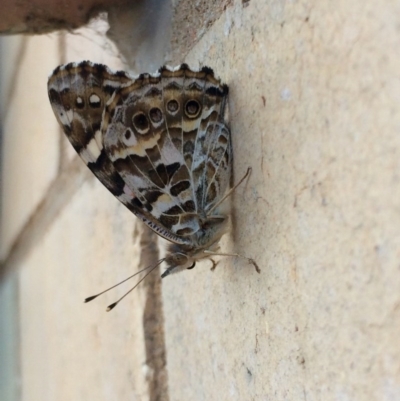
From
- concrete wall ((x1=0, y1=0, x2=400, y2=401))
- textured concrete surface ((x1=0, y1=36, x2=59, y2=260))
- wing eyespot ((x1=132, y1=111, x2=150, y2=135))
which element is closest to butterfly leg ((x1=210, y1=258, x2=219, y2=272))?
concrete wall ((x1=0, y1=0, x2=400, y2=401))

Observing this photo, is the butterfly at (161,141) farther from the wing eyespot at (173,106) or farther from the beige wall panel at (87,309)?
the beige wall panel at (87,309)

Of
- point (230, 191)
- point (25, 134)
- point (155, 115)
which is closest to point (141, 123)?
point (155, 115)

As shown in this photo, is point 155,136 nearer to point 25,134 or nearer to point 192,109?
point 192,109

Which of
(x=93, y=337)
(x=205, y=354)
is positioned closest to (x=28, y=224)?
(x=93, y=337)

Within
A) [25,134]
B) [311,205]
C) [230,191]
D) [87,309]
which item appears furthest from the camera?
[25,134]

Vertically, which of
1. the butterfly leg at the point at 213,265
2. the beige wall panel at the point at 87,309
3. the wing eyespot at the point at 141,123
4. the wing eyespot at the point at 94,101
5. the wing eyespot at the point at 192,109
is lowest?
the beige wall panel at the point at 87,309

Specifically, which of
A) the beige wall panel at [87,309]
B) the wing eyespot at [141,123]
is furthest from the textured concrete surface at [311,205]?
the beige wall panel at [87,309]

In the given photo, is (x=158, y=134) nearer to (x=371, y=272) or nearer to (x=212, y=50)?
(x=212, y=50)
